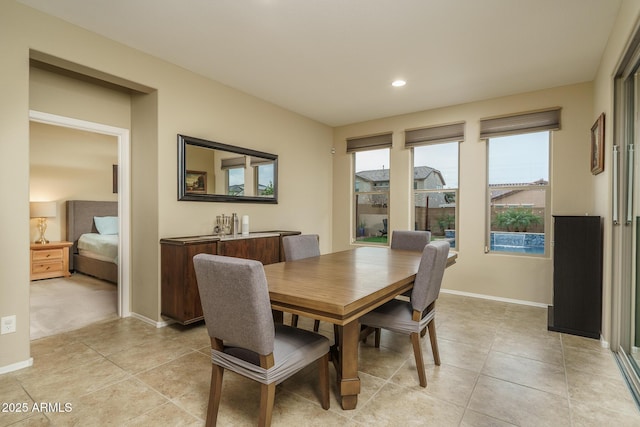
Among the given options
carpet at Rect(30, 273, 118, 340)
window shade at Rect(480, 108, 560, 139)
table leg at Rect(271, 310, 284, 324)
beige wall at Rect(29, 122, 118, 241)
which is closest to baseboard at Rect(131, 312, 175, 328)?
carpet at Rect(30, 273, 118, 340)

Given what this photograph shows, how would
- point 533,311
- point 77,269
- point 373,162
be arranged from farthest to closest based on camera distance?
point 77,269 < point 373,162 < point 533,311

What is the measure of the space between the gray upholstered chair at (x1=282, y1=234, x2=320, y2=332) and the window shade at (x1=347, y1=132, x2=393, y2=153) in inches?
105

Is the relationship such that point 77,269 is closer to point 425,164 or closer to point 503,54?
point 425,164

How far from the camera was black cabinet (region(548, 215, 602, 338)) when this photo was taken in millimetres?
2936

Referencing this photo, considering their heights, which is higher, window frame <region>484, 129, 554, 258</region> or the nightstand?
window frame <region>484, 129, 554, 258</region>

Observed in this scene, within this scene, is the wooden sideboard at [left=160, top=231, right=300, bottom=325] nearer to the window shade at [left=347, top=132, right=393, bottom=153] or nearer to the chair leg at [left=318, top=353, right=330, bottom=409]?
the chair leg at [left=318, top=353, right=330, bottom=409]

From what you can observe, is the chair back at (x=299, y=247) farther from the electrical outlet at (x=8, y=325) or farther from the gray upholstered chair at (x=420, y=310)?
the electrical outlet at (x=8, y=325)

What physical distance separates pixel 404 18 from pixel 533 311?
136 inches

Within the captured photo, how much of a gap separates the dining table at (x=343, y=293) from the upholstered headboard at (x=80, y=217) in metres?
5.35

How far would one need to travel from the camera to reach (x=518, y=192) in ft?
13.6

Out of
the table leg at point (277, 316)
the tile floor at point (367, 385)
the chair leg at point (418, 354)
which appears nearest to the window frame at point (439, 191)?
the tile floor at point (367, 385)

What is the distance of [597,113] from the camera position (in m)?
3.33

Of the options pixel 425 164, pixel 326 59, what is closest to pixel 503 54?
pixel 326 59

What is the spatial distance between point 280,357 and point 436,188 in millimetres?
3906
